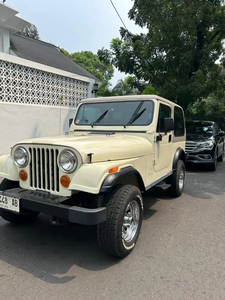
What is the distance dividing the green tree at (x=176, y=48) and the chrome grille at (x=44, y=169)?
837 centimetres

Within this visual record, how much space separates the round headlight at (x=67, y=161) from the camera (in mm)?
2656

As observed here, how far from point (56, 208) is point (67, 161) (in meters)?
0.50

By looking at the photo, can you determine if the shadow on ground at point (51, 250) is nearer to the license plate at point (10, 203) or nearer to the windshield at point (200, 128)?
the license plate at point (10, 203)

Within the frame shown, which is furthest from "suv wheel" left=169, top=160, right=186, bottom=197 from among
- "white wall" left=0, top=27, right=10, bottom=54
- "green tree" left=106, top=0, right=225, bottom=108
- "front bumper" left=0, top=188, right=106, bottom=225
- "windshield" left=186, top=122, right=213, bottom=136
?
"white wall" left=0, top=27, right=10, bottom=54

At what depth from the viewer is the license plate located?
2.77 metres

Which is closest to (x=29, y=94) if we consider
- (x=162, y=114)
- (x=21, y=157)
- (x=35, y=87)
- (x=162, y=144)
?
(x=35, y=87)

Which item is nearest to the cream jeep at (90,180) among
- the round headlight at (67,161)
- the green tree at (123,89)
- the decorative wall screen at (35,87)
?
the round headlight at (67,161)

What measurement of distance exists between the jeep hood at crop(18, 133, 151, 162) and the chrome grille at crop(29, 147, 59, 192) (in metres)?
0.10

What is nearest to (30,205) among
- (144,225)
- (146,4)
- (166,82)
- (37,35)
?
(144,225)

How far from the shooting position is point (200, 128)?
354 inches

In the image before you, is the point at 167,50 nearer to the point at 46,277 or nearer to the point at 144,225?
the point at 144,225

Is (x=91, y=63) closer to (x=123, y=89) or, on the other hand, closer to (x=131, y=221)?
(x=123, y=89)

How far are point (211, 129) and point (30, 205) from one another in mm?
7676

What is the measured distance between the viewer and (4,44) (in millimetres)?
10156
